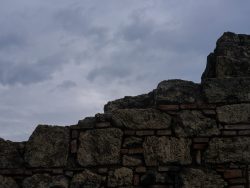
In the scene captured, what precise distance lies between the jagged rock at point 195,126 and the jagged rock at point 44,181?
1220mm

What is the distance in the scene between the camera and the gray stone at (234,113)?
15.3ft

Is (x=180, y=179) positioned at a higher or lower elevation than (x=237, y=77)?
lower

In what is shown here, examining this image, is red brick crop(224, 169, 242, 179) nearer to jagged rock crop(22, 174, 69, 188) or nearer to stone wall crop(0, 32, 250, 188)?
stone wall crop(0, 32, 250, 188)

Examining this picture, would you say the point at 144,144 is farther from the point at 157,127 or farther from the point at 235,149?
the point at 235,149

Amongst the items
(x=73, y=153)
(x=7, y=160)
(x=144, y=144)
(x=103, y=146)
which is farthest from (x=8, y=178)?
(x=144, y=144)

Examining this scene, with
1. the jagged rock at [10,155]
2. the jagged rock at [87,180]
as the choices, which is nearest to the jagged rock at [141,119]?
the jagged rock at [87,180]

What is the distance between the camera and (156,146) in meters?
Answer: 4.64

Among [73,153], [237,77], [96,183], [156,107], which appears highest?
[237,77]

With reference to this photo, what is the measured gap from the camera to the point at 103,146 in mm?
4715

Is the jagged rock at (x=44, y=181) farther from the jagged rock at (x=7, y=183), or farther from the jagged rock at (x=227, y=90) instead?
the jagged rock at (x=227, y=90)

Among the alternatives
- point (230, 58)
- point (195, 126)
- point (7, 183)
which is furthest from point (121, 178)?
point (230, 58)

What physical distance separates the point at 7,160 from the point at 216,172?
211cm

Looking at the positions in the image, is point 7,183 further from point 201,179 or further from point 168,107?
point 201,179

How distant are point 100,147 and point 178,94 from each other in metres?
0.95
